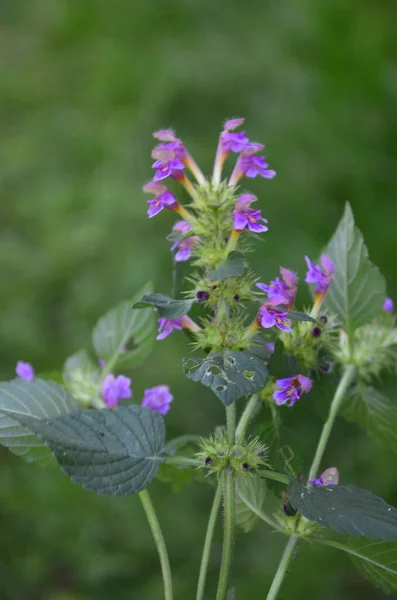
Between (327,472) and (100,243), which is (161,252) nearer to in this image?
(100,243)

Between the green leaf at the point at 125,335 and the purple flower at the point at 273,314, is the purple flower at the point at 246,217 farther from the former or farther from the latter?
the green leaf at the point at 125,335

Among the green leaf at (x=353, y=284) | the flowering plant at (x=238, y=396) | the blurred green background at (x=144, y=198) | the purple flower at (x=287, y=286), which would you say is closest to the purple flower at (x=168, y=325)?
the flowering plant at (x=238, y=396)

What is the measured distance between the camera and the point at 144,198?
7.82 feet

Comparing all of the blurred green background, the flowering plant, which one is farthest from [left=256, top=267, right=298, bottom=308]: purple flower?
the blurred green background

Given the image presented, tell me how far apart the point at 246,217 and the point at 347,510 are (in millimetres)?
279

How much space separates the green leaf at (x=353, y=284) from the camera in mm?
807

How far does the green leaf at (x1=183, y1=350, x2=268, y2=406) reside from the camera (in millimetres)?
559

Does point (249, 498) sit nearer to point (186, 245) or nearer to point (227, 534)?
point (227, 534)

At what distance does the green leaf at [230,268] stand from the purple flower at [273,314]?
49 millimetres

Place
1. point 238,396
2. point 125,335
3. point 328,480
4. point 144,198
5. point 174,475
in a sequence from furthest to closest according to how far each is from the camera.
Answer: point 144,198 < point 125,335 < point 174,475 < point 328,480 < point 238,396

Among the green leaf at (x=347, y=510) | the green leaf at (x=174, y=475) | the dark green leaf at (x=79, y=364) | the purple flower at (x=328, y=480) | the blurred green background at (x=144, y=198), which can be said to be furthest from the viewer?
the blurred green background at (x=144, y=198)

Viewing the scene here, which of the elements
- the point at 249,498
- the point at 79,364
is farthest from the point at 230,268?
the point at 79,364

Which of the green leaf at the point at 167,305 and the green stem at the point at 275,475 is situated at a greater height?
the green leaf at the point at 167,305

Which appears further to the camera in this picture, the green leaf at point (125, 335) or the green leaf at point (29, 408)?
the green leaf at point (125, 335)
